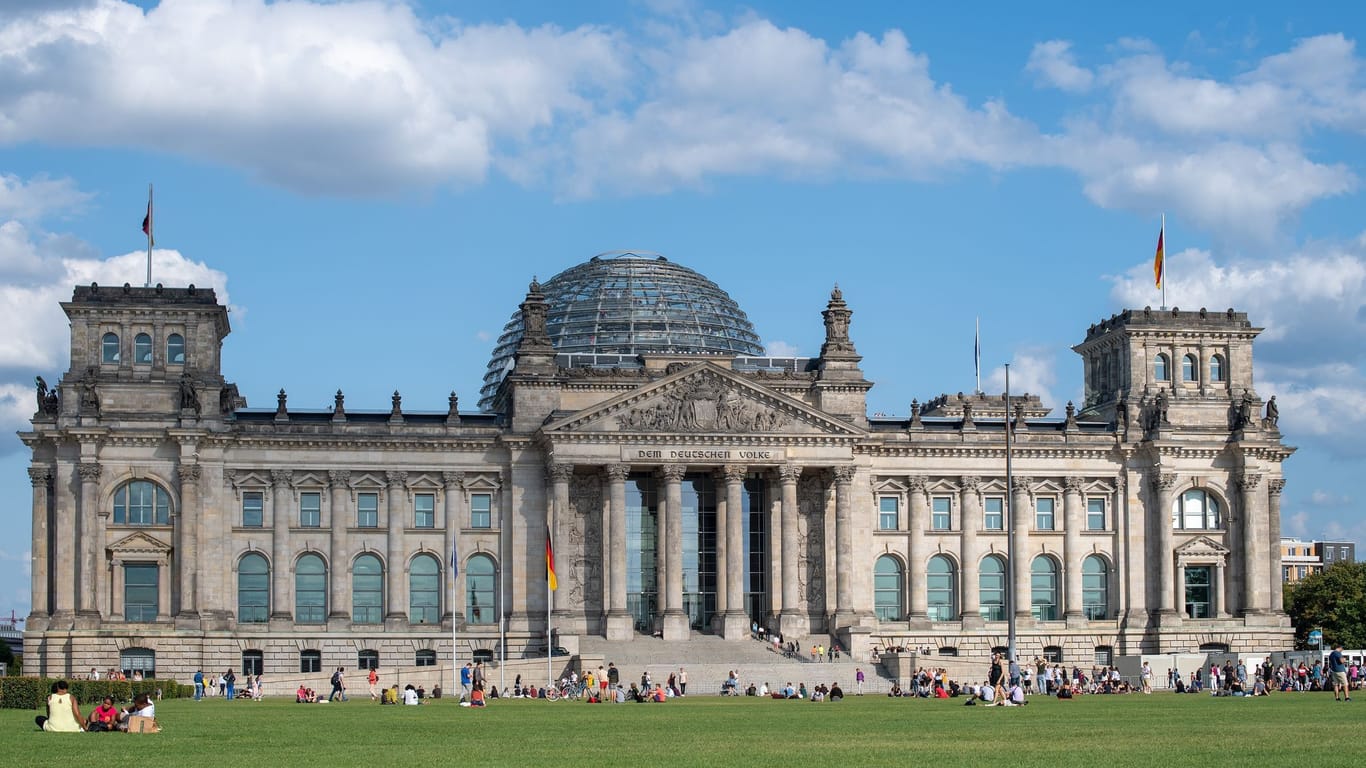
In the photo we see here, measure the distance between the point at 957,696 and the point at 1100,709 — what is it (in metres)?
23.3

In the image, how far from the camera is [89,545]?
10431cm

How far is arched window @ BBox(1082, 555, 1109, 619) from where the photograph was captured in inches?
4614

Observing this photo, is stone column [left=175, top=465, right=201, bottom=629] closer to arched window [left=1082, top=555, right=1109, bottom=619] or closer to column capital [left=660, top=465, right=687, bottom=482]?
column capital [left=660, top=465, right=687, bottom=482]

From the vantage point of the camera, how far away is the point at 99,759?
3947 cm

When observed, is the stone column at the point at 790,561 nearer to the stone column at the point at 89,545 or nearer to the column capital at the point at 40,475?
the stone column at the point at 89,545

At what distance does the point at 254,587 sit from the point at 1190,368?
182ft

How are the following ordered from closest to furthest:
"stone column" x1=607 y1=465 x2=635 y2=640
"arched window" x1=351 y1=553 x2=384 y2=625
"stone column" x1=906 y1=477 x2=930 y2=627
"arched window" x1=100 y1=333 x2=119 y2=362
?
"stone column" x1=607 y1=465 x2=635 y2=640
"arched window" x1=100 y1=333 x2=119 y2=362
"arched window" x1=351 y1=553 x2=384 y2=625
"stone column" x1=906 y1=477 x2=930 y2=627

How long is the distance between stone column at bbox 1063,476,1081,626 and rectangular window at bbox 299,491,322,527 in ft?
138

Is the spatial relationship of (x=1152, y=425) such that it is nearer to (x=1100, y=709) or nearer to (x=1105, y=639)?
(x=1105, y=639)

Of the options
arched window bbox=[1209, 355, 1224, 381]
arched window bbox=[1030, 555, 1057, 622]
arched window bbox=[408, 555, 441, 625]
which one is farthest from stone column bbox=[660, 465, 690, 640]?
arched window bbox=[1209, 355, 1224, 381]

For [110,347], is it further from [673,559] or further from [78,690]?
[78,690]

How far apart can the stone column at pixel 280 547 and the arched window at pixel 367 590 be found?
3477 millimetres

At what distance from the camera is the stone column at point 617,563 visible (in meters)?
106

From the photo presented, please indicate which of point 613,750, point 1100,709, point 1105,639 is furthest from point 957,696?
point 613,750
